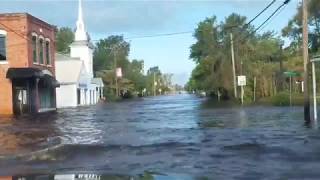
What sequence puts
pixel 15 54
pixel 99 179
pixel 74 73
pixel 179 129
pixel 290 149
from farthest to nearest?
pixel 74 73
pixel 15 54
pixel 179 129
pixel 290 149
pixel 99 179

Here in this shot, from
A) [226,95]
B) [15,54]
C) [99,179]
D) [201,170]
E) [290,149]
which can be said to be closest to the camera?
[99,179]

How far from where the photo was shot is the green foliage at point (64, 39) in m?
153

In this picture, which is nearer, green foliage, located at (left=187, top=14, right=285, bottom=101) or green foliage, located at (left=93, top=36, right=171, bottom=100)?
green foliage, located at (left=187, top=14, right=285, bottom=101)

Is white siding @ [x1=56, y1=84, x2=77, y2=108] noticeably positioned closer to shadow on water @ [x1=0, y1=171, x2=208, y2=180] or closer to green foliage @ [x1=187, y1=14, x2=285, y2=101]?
green foliage @ [x1=187, y1=14, x2=285, y2=101]

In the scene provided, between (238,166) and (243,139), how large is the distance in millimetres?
7014

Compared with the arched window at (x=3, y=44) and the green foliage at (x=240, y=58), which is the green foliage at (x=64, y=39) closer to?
the green foliage at (x=240, y=58)

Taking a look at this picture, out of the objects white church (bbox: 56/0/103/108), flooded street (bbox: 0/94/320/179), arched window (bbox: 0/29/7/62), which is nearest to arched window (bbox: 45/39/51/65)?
arched window (bbox: 0/29/7/62)

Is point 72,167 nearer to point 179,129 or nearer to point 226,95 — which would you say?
point 179,129

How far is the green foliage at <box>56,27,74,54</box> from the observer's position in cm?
15326

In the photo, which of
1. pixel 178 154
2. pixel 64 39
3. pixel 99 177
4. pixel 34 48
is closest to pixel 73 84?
pixel 34 48

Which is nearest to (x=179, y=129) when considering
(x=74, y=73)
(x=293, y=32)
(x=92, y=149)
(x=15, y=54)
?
(x=92, y=149)

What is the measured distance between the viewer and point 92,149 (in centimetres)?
1861

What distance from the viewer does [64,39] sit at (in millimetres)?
157000

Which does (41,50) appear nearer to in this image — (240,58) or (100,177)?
(240,58)
